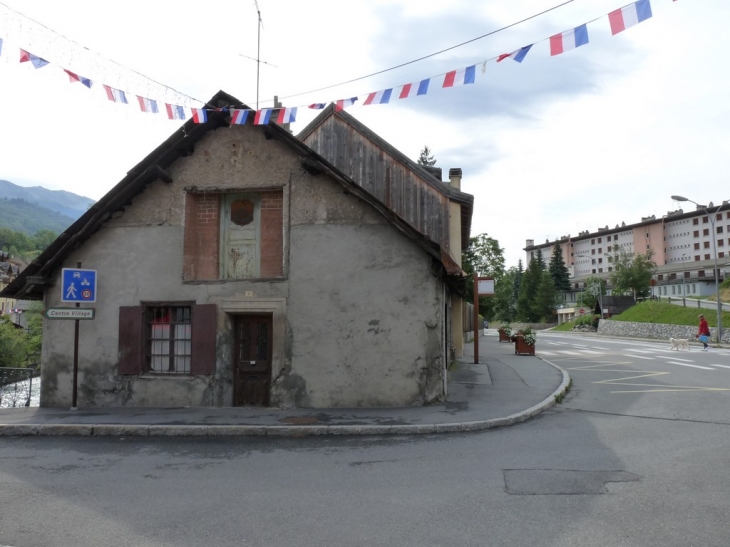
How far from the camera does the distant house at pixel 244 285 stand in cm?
1089

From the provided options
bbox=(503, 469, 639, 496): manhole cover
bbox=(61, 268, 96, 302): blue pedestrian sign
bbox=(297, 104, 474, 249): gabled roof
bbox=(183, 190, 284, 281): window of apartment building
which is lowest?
bbox=(503, 469, 639, 496): manhole cover

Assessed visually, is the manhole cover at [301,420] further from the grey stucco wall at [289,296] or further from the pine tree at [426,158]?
the pine tree at [426,158]

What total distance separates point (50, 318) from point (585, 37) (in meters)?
10.5

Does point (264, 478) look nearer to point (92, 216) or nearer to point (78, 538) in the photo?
point (78, 538)

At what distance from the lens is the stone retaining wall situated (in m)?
40.2

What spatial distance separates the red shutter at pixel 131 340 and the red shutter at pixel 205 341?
3.79 ft

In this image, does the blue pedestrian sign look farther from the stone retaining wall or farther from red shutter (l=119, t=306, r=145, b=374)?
the stone retaining wall

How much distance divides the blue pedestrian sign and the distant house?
22.0 inches

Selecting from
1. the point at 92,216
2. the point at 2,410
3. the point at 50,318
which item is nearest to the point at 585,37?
the point at 92,216

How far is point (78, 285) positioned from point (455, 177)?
17918 millimetres

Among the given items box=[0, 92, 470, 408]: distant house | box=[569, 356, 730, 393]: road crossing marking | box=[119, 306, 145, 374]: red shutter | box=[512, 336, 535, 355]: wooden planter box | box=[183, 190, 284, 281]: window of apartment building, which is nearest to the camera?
box=[0, 92, 470, 408]: distant house

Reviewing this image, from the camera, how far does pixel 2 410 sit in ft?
37.3

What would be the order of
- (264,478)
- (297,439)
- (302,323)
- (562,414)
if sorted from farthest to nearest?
(302,323) → (562,414) → (297,439) → (264,478)

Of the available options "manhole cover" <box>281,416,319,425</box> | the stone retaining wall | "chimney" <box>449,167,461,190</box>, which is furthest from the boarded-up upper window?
the stone retaining wall
